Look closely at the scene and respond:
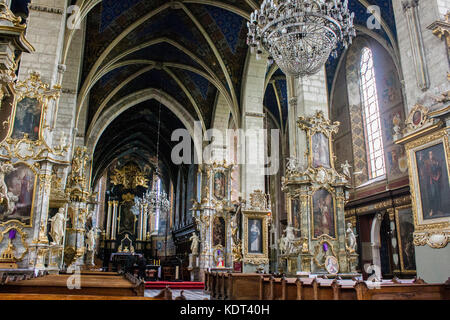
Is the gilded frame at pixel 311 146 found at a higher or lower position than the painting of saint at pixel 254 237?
higher

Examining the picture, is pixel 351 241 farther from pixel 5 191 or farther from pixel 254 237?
pixel 5 191

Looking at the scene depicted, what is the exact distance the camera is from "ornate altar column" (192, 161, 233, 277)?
16641 mm

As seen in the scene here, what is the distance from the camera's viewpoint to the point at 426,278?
6.36m

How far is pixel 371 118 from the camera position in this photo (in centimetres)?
1459

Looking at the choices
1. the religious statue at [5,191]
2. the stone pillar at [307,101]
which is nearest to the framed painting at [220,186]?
the stone pillar at [307,101]

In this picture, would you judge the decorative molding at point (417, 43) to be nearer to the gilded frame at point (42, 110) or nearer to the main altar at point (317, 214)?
the main altar at point (317, 214)

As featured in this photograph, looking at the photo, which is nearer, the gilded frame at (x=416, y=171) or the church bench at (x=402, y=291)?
the church bench at (x=402, y=291)

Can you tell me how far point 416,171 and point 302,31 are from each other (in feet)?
10.4

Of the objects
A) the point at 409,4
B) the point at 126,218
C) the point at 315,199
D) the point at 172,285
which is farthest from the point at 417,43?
the point at 126,218

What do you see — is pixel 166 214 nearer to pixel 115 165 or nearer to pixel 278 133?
pixel 115 165

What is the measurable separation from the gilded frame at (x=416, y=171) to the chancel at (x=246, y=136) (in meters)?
0.03

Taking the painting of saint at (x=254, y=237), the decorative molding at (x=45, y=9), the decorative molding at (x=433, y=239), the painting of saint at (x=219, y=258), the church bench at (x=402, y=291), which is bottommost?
the church bench at (x=402, y=291)

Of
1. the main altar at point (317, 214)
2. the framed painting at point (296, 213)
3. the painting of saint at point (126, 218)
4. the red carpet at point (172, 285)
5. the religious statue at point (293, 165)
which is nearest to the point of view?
the main altar at point (317, 214)

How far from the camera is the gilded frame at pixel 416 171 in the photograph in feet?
20.2
